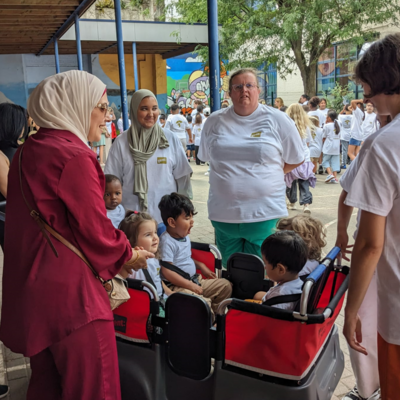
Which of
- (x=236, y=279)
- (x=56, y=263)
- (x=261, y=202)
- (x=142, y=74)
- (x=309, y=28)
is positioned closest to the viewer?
(x=56, y=263)

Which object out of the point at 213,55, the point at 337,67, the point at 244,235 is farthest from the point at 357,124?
the point at 337,67

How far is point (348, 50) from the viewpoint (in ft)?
70.9

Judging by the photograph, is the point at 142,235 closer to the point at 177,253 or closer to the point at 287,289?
the point at 177,253

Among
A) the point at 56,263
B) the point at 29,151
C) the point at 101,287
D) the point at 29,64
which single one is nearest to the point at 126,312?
the point at 101,287

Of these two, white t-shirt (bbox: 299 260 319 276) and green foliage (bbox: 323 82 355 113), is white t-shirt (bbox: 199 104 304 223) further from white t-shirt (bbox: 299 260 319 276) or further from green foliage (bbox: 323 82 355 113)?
green foliage (bbox: 323 82 355 113)

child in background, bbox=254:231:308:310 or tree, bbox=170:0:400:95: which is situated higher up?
tree, bbox=170:0:400:95

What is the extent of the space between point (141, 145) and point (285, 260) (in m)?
1.81

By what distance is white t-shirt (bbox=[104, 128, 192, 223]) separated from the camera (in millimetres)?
3836

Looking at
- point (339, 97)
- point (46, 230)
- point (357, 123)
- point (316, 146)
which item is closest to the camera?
point (46, 230)

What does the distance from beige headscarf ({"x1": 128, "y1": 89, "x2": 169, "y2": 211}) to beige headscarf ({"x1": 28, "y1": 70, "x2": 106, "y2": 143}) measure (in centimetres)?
179

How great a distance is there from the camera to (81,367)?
1913 mm

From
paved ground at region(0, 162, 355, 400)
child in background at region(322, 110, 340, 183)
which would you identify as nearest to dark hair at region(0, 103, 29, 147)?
paved ground at region(0, 162, 355, 400)

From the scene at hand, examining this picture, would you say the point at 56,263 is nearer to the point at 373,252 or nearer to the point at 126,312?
the point at 126,312

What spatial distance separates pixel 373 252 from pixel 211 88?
9.52ft
